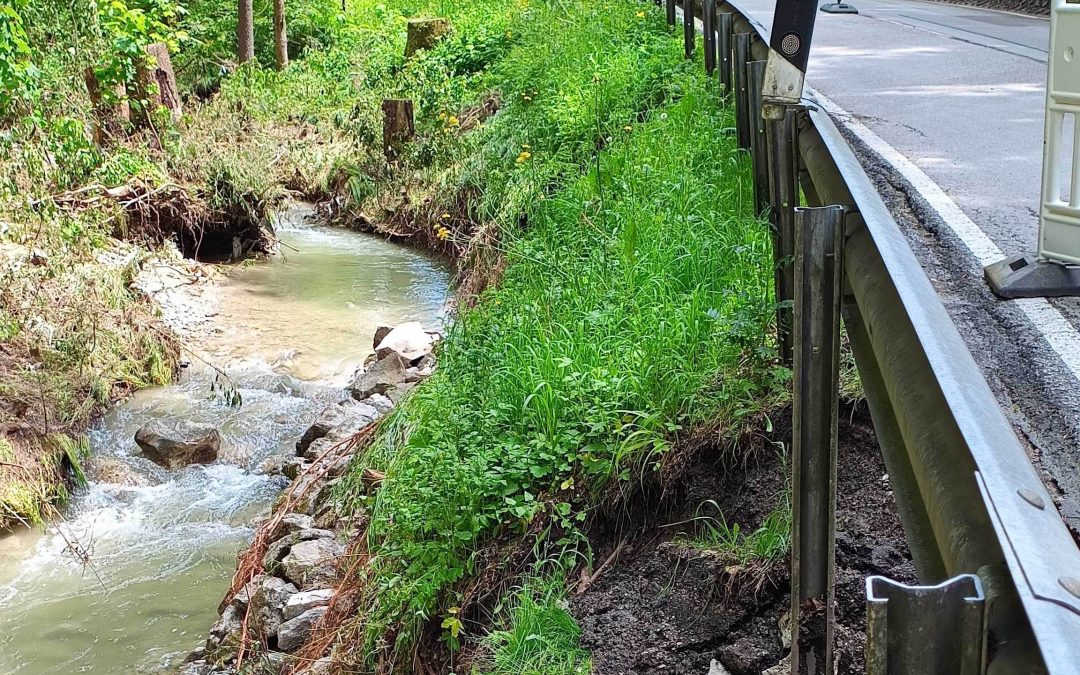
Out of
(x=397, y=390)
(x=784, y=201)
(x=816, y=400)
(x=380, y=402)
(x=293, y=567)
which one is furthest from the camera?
(x=397, y=390)

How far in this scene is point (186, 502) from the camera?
8344 millimetres

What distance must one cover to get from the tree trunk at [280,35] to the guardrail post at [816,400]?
2072 centimetres

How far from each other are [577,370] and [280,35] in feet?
60.4

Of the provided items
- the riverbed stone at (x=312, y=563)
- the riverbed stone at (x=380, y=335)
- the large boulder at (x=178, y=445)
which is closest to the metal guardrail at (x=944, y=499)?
the riverbed stone at (x=312, y=563)

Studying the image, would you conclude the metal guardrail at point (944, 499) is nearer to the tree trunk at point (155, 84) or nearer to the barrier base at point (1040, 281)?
the barrier base at point (1040, 281)

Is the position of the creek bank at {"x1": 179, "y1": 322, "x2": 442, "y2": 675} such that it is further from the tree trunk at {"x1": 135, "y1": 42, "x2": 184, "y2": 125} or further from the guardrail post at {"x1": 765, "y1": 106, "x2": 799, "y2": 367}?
the tree trunk at {"x1": 135, "y1": 42, "x2": 184, "y2": 125}

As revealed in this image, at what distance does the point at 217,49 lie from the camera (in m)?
22.8

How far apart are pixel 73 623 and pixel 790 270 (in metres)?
5.20

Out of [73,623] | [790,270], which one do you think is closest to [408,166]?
[73,623]

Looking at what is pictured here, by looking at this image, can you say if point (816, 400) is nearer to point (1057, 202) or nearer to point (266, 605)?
point (1057, 202)

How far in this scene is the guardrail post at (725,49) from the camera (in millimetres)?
8263

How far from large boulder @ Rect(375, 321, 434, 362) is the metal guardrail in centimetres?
751

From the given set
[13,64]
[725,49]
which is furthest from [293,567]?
[13,64]

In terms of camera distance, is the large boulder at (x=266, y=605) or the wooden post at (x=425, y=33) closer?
the large boulder at (x=266, y=605)
